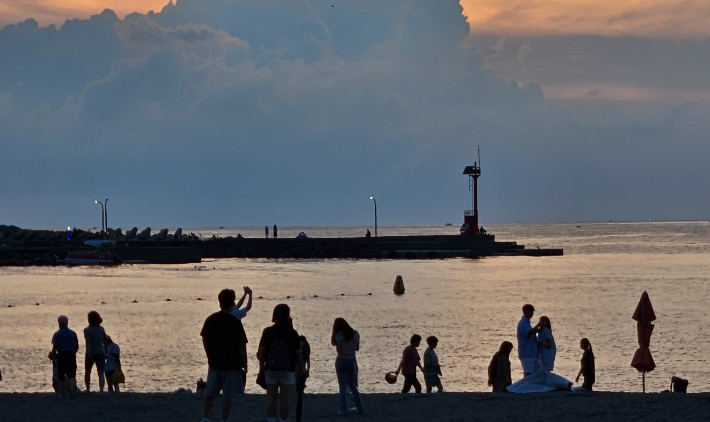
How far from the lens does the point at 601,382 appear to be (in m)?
22.9

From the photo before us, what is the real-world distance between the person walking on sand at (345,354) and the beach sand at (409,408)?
29cm

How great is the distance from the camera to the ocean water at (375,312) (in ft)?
82.0

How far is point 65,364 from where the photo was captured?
49.0ft

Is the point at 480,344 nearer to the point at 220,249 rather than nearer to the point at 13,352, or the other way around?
the point at 13,352

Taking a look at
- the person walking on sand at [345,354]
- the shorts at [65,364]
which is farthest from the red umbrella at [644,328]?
the shorts at [65,364]

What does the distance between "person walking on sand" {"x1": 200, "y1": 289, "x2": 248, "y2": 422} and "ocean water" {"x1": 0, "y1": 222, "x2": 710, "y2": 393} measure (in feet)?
34.7

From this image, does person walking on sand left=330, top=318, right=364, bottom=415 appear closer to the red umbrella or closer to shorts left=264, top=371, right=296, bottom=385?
shorts left=264, top=371, right=296, bottom=385

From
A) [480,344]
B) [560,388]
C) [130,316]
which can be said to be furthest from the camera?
[130,316]

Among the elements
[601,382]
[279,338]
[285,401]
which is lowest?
[601,382]

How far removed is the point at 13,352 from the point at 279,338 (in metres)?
20.1

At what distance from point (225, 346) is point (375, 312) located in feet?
105

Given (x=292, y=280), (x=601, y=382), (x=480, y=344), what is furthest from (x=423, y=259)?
(x=601, y=382)

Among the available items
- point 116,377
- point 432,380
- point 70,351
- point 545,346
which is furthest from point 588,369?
point 70,351

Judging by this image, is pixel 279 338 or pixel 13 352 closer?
pixel 279 338
